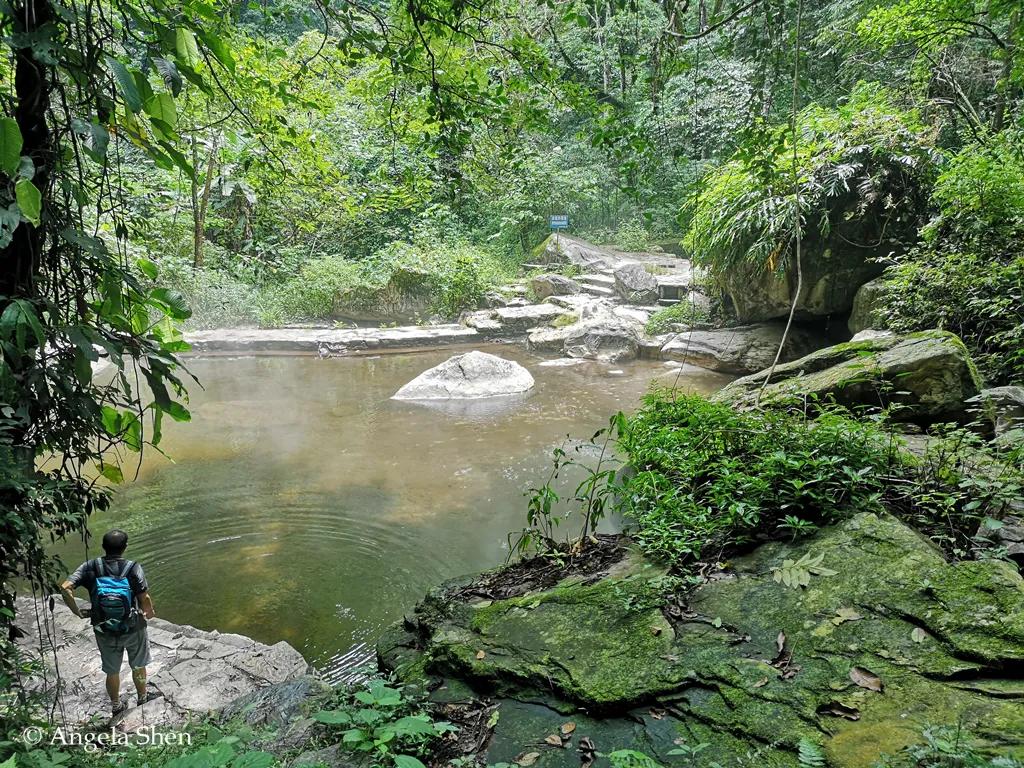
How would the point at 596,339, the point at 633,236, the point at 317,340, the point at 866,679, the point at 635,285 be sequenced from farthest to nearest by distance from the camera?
the point at 633,236, the point at 635,285, the point at 317,340, the point at 596,339, the point at 866,679

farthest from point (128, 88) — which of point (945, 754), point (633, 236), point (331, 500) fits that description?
point (633, 236)

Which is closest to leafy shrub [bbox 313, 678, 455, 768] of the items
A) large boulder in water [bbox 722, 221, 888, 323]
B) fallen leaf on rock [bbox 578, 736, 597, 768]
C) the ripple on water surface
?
fallen leaf on rock [bbox 578, 736, 597, 768]

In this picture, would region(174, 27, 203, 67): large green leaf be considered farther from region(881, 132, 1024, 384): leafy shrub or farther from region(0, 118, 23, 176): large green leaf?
region(881, 132, 1024, 384): leafy shrub

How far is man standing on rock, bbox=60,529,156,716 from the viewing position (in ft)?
10.7

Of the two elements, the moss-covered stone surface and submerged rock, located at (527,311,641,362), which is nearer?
→ the moss-covered stone surface

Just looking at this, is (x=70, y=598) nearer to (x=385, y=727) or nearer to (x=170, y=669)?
(x=170, y=669)

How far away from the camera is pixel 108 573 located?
3326 mm

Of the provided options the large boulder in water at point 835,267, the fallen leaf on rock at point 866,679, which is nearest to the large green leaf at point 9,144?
the fallen leaf on rock at point 866,679

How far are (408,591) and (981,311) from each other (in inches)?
200

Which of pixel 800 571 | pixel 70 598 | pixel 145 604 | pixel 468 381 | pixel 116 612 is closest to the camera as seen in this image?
pixel 800 571

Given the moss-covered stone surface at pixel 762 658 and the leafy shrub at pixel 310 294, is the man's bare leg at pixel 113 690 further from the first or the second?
the leafy shrub at pixel 310 294

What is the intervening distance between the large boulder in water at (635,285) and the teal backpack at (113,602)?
40.3ft

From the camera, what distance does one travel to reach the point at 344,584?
183 inches

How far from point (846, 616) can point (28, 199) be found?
105 inches
